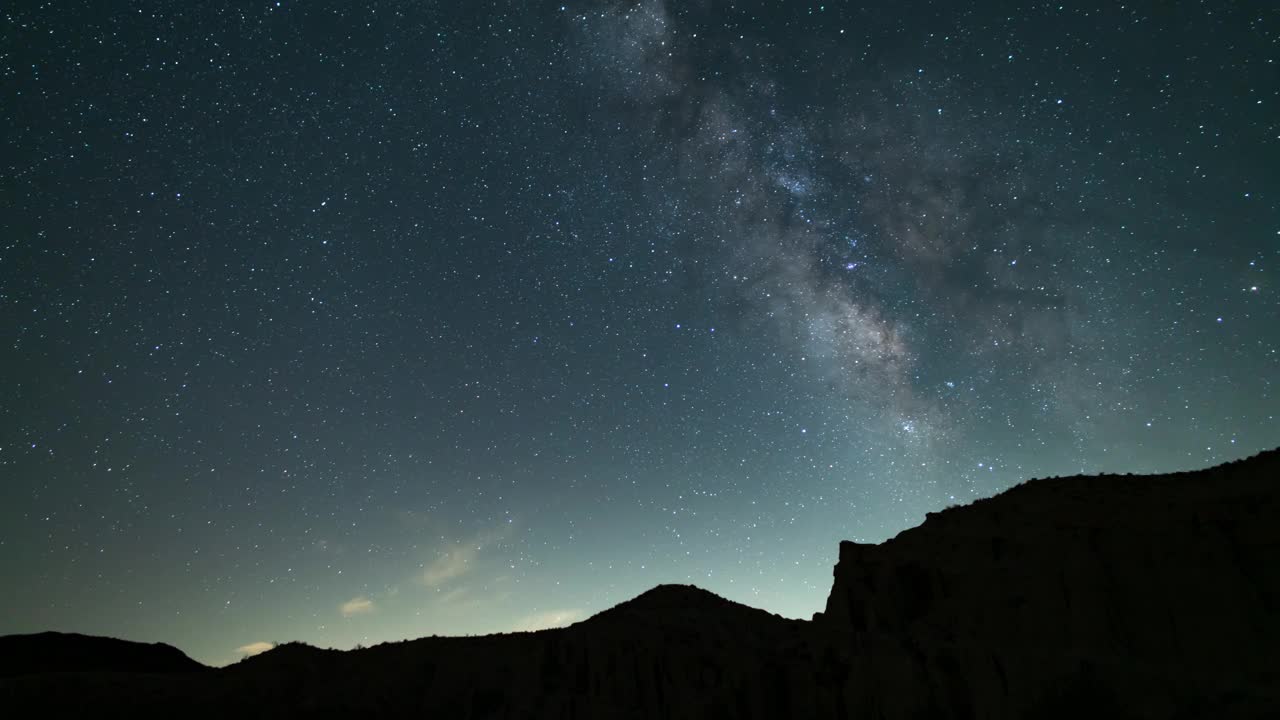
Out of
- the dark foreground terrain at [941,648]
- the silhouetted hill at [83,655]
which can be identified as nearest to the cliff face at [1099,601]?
the dark foreground terrain at [941,648]

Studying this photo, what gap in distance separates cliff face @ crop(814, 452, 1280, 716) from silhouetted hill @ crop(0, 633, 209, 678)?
171 feet

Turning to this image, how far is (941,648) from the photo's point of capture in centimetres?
2305

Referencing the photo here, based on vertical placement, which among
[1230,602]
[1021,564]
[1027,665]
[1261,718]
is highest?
[1021,564]

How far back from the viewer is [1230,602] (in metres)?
22.0

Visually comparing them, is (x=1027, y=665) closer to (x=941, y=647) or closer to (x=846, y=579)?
(x=941, y=647)

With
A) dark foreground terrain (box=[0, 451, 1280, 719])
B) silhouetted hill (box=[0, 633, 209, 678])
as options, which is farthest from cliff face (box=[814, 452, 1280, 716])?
silhouetted hill (box=[0, 633, 209, 678])

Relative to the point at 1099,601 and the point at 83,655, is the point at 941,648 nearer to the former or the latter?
the point at 1099,601

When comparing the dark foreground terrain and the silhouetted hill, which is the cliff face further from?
the silhouetted hill

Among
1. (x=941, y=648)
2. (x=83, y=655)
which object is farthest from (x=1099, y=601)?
(x=83, y=655)

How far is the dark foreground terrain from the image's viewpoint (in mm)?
21000

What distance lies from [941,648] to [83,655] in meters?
64.5

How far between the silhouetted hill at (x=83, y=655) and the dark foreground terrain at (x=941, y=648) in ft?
95.2

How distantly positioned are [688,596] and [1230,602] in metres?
24.4

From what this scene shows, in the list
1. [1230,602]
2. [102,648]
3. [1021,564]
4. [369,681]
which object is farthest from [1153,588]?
[102,648]
